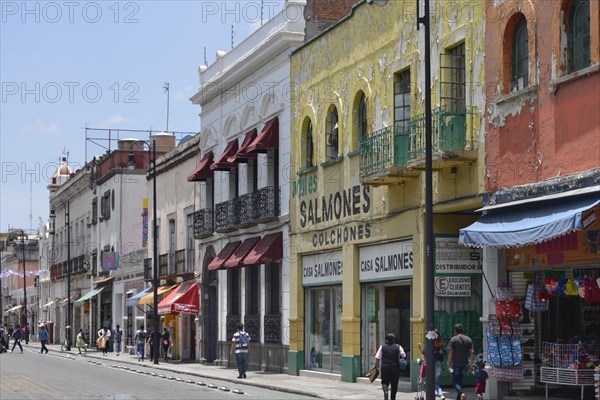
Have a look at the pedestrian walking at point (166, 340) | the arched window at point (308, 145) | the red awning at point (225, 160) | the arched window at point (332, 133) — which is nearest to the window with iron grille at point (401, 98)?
the arched window at point (332, 133)

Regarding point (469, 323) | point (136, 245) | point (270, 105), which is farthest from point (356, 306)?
point (136, 245)

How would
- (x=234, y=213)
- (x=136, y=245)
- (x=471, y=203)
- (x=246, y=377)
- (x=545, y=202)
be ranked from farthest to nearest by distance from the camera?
(x=136, y=245), (x=234, y=213), (x=246, y=377), (x=471, y=203), (x=545, y=202)

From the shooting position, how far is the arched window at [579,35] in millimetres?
20219

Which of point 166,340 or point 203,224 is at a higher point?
point 203,224

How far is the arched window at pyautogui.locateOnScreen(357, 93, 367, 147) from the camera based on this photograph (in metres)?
29.9

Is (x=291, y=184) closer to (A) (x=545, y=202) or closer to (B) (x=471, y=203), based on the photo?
(B) (x=471, y=203)

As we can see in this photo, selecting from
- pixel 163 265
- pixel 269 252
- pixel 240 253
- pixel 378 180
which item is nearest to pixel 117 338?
pixel 163 265

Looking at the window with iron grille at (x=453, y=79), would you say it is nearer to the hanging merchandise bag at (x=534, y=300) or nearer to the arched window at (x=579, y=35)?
the arched window at (x=579, y=35)

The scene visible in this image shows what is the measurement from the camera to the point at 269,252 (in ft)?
117

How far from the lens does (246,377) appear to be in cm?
3397

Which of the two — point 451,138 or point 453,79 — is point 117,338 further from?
point 451,138

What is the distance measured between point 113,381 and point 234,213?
9.66 m

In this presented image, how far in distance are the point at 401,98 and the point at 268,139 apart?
924 cm

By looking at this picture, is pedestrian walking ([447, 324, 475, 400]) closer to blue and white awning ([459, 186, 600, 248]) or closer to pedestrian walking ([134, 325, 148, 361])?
blue and white awning ([459, 186, 600, 248])
